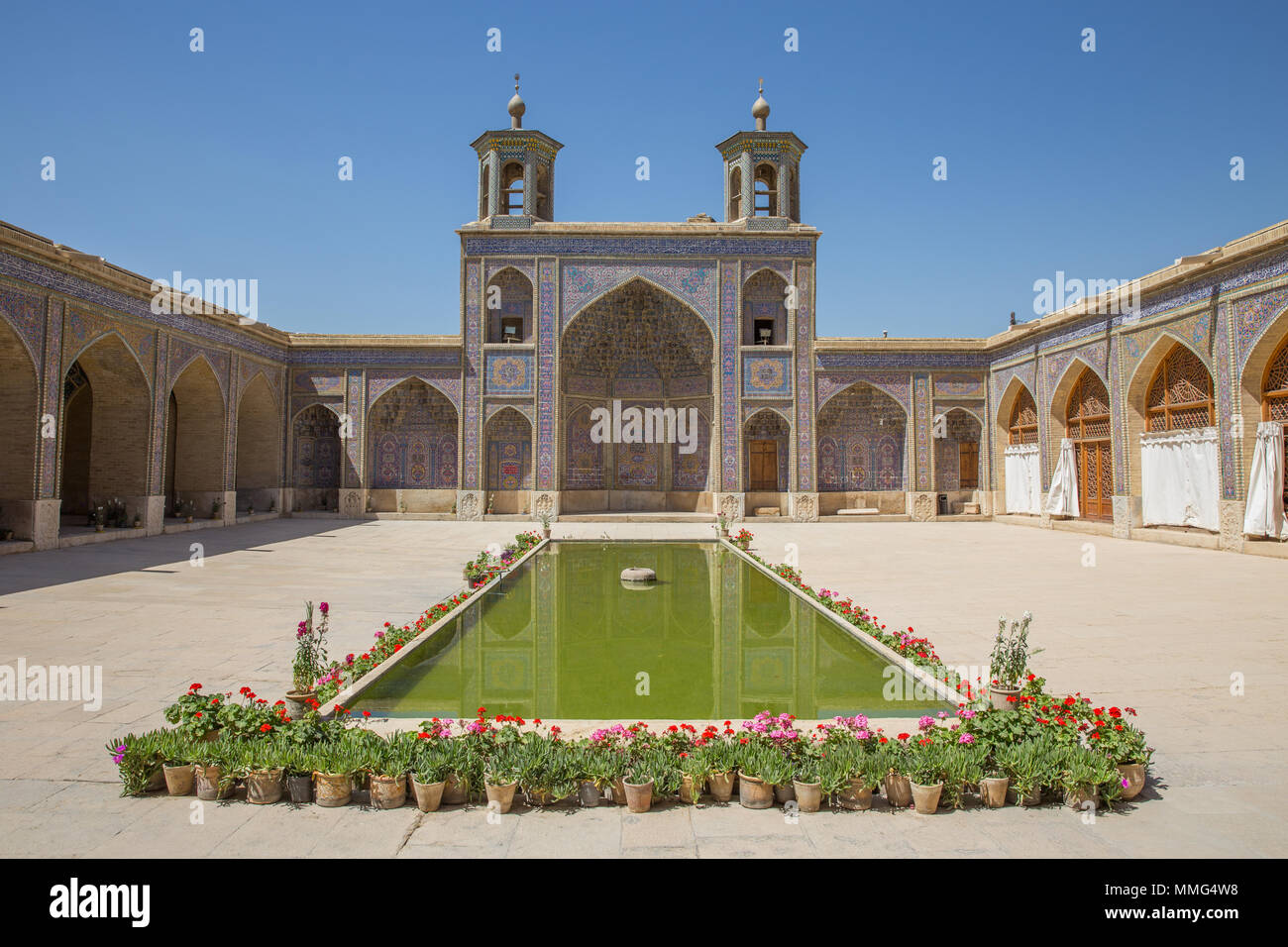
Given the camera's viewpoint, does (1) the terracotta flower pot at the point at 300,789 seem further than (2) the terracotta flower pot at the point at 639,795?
Yes

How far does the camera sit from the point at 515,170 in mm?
18500

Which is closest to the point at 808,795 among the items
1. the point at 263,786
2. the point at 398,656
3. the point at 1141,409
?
the point at 263,786

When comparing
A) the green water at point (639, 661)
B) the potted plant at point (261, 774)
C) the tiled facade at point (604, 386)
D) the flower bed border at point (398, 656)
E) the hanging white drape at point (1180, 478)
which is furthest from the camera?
the tiled facade at point (604, 386)

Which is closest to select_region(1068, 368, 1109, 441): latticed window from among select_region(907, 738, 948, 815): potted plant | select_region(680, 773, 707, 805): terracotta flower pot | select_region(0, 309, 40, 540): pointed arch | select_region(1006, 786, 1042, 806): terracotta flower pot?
select_region(1006, 786, 1042, 806): terracotta flower pot

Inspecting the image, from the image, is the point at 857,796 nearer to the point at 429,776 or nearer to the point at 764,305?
the point at 429,776

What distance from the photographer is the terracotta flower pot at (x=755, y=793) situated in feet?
9.32

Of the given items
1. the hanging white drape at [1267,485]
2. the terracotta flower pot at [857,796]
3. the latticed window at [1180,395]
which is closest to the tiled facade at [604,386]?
the latticed window at [1180,395]

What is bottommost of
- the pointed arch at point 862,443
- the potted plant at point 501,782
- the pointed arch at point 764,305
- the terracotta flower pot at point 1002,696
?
the potted plant at point 501,782

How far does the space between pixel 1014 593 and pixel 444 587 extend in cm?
602

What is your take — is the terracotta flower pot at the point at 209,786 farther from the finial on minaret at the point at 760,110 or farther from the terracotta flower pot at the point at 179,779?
the finial on minaret at the point at 760,110

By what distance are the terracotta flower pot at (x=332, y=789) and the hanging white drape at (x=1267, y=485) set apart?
42.7 feet

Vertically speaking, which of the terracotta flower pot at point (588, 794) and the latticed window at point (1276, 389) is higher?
the latticed window at point (1276, 389)

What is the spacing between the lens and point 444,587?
26.3 ft
